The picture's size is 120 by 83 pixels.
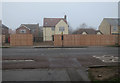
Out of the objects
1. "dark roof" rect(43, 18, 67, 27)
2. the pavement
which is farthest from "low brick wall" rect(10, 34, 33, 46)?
the pavement

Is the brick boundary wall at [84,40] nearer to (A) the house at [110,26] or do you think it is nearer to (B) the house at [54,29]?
(B) the house at [54,29]

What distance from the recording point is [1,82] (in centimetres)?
599

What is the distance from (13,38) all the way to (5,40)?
22.0 feet

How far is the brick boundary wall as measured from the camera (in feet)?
89.2

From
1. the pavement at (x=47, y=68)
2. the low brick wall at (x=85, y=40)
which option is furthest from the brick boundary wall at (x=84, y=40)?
the pavement at (x=47, y=68)

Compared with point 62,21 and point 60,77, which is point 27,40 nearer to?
point 62,21

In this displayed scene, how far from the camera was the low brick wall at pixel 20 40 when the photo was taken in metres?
27.5

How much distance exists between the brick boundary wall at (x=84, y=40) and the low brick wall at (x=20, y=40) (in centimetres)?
568

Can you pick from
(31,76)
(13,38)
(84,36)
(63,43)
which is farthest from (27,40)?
(31,76)

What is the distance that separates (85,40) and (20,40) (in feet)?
43.7

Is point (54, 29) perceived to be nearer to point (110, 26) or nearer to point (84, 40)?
point (84, 40)

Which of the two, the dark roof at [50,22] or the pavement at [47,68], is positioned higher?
the dark roof at [50,22]

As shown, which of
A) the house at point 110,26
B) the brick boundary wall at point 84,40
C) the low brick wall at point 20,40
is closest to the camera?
the brick boundary wall at point 84,40

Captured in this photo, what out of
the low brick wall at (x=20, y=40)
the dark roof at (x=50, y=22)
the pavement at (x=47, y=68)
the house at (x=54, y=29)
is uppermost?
the dark roof at (x=50, y=22)
